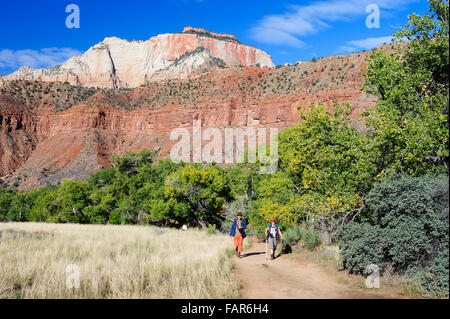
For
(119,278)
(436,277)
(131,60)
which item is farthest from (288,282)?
(131,60)

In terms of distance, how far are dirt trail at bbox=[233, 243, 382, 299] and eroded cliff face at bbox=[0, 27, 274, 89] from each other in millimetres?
149328

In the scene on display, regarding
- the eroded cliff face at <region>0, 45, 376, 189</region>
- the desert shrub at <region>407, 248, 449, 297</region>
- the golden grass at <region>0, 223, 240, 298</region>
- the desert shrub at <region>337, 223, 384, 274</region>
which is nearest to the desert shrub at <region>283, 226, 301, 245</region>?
the golden grass at <region>0, 223, 240, 298</region>

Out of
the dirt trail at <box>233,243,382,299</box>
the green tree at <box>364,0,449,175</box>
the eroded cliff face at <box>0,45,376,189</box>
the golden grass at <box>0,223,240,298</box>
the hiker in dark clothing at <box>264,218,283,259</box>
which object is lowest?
the dirt trail at <box>233,243,382,299</box>

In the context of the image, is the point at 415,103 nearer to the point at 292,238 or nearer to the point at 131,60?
the point at 292,238

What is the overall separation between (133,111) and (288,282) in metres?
91.8

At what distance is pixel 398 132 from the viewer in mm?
8328

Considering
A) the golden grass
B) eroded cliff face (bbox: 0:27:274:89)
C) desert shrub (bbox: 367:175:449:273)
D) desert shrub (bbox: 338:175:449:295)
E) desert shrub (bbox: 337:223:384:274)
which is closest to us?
the golden grass

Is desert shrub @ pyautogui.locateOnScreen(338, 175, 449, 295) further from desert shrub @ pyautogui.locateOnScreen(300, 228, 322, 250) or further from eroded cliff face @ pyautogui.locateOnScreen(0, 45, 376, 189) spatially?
eroded cliff face @ pyautogui.locateOnScreen(0, 45, 376, 189)

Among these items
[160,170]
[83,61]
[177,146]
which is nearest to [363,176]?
[160,170]

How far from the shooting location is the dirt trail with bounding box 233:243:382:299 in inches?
284

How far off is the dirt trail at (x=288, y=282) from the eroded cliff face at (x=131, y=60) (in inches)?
5879

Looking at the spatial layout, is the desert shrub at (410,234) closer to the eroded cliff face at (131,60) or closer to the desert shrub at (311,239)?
the desert shrub at (311,239)
